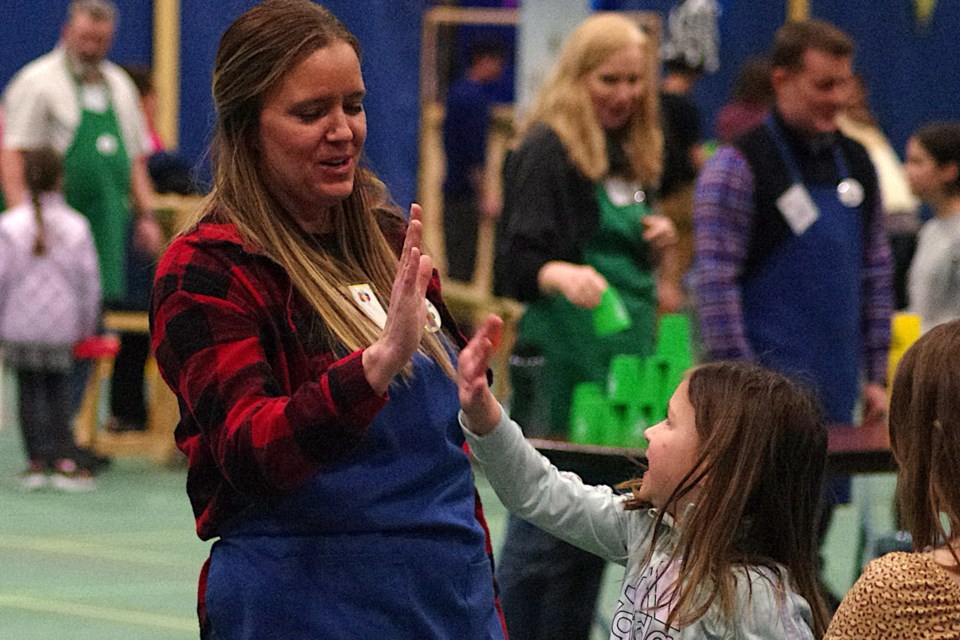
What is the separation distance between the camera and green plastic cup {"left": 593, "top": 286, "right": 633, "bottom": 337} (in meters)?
4.18

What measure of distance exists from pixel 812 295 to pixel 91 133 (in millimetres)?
5477

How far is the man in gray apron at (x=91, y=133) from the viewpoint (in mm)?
8945

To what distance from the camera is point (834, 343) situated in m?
4.77

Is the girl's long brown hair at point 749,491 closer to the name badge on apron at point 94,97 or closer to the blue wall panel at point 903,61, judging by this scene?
the name badge on apron at point 94,97

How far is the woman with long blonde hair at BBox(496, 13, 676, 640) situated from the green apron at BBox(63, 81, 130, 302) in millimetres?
4995

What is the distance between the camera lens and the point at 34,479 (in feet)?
27.1

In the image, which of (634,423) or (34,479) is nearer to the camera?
(634,423)

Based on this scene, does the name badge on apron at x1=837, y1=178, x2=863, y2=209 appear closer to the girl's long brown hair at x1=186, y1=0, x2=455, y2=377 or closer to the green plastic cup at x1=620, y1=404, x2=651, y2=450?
the green plastic cup at x1=620, y1=404, x2=651, y2=450

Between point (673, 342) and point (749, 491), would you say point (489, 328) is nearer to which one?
point (749, 491)

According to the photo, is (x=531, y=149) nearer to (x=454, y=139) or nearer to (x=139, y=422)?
(x=139, y=422)

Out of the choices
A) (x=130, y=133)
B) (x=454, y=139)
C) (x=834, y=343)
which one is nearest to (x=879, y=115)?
(x=454, y=139)

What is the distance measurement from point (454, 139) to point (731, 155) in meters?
7.46

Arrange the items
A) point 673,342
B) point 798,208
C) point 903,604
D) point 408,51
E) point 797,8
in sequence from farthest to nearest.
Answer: point 797,8, point 408,51, point 798,208, point 673,342, point 903,604

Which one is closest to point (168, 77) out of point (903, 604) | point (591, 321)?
point (591, 321)
